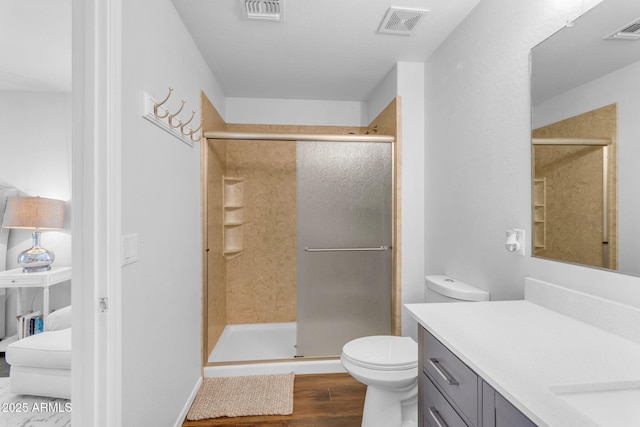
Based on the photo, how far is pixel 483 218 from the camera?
5.84 ft

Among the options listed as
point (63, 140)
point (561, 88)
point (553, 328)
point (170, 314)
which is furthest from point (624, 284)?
point (63, 140)

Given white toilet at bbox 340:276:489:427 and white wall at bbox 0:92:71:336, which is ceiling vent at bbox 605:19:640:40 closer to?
white toilet at bbox 340:276:489:427

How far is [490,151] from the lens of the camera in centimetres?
171

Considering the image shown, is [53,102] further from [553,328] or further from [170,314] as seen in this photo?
[553,328]

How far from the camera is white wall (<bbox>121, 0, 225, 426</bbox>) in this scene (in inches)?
50.9

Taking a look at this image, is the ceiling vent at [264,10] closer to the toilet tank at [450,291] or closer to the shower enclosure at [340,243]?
the shower enclosure at [340,243]

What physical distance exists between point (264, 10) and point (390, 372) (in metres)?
2.06

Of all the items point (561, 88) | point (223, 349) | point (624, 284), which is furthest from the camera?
point (223, 349)

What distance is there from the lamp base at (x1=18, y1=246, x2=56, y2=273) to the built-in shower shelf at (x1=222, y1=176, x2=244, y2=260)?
53.8 inches

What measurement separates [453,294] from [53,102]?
134 inches

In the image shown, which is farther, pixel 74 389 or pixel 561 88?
pixel 561 88

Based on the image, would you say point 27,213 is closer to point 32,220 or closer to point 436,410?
point 32,220

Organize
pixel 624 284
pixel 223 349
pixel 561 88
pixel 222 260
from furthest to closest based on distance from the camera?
pixel 222 260 → pixel 223 349 → pixel 561 88 → pixel 624 284

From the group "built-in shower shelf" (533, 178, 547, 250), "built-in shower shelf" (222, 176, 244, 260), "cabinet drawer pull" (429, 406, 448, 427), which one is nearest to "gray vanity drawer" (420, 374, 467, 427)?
"cabinet drawer pull" (429, 406, 448, 427)
